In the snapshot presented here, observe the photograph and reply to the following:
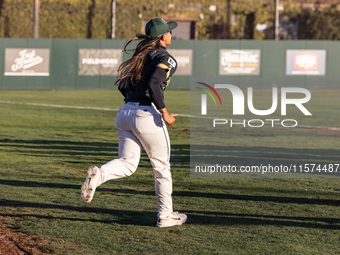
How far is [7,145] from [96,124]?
4.07 meters

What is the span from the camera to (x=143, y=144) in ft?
Result: 16.8

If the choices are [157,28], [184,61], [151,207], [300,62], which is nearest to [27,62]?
[184,61]

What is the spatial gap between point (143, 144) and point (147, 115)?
30cm

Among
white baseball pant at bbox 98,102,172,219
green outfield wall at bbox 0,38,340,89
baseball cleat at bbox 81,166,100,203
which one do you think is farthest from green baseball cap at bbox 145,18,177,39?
green outfield wall at bbox 0,38,340,89

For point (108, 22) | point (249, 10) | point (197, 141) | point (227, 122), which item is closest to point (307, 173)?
point (197, 141)

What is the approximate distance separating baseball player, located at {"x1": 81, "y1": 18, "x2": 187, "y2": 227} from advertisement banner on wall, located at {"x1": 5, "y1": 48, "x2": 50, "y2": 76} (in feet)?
79.3

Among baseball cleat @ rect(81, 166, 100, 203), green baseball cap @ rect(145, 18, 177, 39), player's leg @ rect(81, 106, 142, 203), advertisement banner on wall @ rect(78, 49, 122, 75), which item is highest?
advertisement banner on wall @ rect(78, 49, 122, 75)

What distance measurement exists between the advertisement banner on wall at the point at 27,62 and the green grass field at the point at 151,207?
17713 millimetres

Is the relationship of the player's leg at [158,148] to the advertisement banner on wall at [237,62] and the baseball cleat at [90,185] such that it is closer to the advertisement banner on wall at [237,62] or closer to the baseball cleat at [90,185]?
the baseball cleat at [90,185]

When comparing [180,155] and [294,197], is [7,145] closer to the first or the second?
[180,155]

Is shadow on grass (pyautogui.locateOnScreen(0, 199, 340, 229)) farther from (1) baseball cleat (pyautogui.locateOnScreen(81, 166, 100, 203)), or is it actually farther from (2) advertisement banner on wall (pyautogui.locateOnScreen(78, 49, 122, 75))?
(2) advertisement banner on wall (pyautogui.locateOnScreen(78, 49, 122, 75))

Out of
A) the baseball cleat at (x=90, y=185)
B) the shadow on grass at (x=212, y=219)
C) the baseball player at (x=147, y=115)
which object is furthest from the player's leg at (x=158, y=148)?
the baseball cleat at (x=90, y=185)

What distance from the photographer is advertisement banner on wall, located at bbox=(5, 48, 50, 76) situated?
91.6 feet

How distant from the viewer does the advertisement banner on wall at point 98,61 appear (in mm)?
29641
